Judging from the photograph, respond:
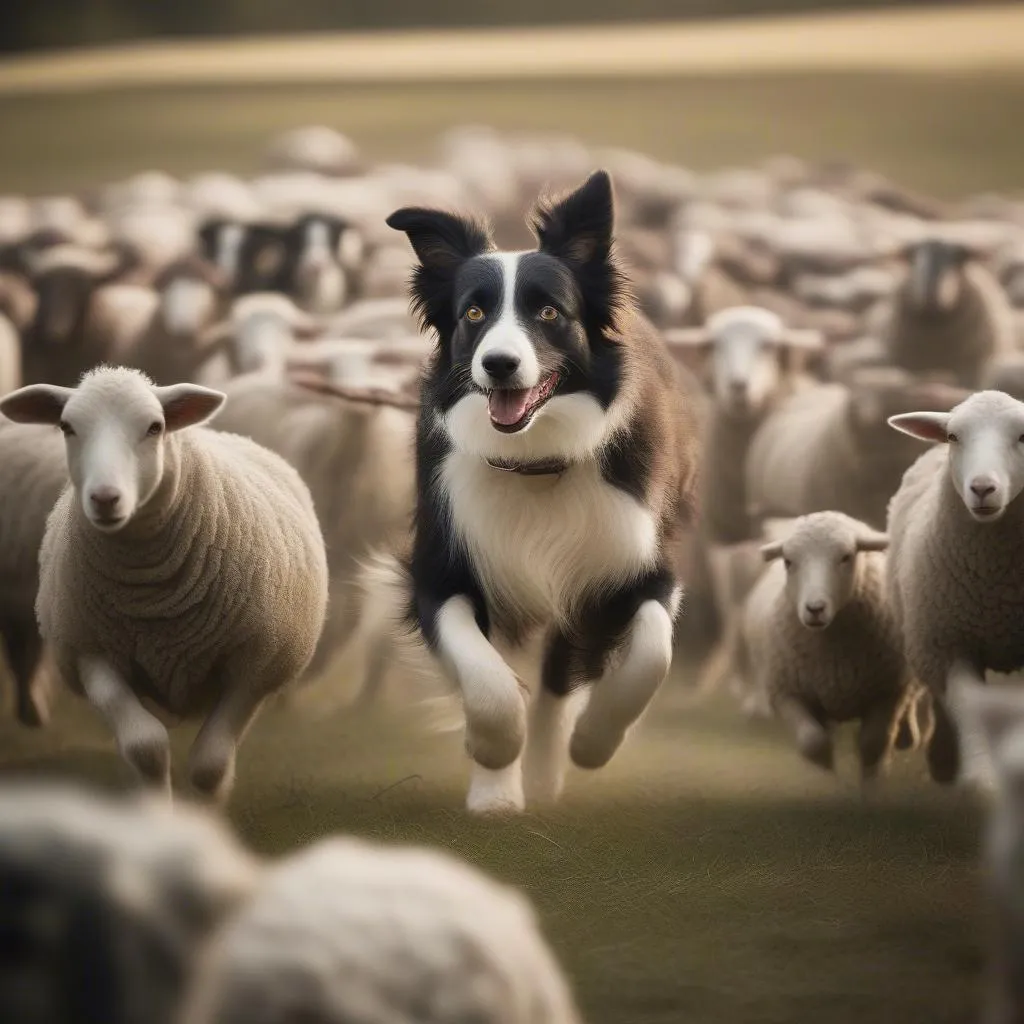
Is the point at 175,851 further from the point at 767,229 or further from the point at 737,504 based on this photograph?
the point at 767,229

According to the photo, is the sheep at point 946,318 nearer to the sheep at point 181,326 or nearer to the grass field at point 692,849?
the grass field at point 692,849

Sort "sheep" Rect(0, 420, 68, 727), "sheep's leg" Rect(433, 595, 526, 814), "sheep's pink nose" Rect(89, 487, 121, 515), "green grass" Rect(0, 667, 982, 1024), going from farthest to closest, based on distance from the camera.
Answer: "sheep" Rect(0, 420, 68, 727), "sheep's leg" Rect(433, 595, 526, 814), "sheep's pink nose" Rect(89, 487, 121, 515), "green grass" Rect(0, 667, 982, 1024)

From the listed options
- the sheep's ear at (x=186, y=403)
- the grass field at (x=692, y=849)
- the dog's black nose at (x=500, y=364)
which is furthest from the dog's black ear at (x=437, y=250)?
the grass field at (x=692, y=849)

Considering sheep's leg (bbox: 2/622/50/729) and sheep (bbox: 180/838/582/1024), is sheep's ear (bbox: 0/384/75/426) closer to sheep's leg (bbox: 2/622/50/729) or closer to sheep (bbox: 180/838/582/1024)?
sheep's leg (bbox: 2/622/50/729)

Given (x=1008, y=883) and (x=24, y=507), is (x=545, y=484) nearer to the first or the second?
(x=24, y=507)

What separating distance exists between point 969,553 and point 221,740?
2.25 metres

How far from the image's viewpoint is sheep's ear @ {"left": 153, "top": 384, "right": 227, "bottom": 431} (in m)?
4.93

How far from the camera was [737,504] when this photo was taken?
9.62 metres

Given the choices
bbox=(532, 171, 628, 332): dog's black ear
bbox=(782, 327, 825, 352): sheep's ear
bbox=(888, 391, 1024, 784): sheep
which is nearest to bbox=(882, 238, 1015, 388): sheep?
bbox=(782, 327, 825, 352): sheep's ear

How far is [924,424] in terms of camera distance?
5312 millimetres

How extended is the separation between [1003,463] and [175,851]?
10.1 feet

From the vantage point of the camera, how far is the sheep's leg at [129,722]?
483 cm

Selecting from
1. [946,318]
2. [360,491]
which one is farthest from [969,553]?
[946,318]

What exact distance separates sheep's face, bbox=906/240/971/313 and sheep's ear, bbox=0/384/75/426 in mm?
6292
